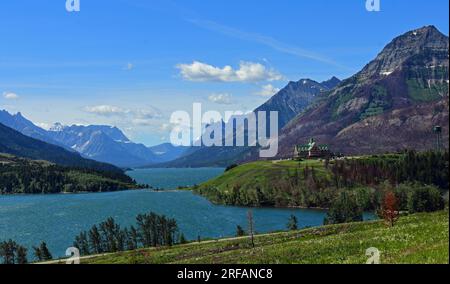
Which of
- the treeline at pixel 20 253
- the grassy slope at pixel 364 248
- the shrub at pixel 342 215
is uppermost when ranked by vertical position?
the grassy slope at pixel 364 248

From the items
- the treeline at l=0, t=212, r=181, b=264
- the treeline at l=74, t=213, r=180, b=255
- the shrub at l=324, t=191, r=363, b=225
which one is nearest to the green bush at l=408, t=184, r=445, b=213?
the shrub at l=324, t=191, r=363, b=225

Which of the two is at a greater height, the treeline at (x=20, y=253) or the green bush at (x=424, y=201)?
the green bush at (x=424, y=201)

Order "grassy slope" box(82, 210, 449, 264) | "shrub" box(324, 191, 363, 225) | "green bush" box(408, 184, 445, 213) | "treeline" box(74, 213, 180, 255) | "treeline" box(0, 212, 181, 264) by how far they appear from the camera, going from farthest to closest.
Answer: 1. "green bush" box(408, 184, 445, 213)
2. "shrub" box(324, 191, 363, 225)
3. "treeline" box(74, 213, 180, 255)
4. "treeline" box(0, 212, 181, 264)
5. "grassy slope" box(82, 210, 449, 264)

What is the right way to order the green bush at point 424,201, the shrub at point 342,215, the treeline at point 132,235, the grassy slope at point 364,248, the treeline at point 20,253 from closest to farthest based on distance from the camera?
1. the grassy slope at point 364,248
2. the treeline at point 20,253
3. the treeline at point 132,235
4. the shrub at point 342,215
5. the green bush at point 424,201

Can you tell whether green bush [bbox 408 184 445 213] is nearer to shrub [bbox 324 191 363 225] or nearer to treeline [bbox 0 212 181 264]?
shrub [bbox 324 191 363 225]

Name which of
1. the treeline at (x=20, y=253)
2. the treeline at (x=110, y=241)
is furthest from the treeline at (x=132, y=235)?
the treeline at (x=20, y=253)

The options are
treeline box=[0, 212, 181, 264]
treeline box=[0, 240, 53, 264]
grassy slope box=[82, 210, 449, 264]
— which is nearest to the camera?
grassy slope box=[82, 210, 449, 264]

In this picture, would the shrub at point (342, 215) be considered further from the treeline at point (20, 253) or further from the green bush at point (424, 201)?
the treeline at point (20, 253)

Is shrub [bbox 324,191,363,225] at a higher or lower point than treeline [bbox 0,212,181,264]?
higher

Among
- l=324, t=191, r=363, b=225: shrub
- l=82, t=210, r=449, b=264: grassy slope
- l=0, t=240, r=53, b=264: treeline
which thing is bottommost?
l=0, t=240, r=53, b=264: treeline

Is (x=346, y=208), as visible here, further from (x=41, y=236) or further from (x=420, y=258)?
(x=420, y=258)
